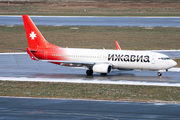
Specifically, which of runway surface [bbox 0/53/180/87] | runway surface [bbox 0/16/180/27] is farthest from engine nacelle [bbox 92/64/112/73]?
runway surface [bbox 0/16/180/27]

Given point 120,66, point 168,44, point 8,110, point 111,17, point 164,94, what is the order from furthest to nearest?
1. point 111,17
2. point 168,44
3. point 120,66
4. point 164,94
5. point 8,110

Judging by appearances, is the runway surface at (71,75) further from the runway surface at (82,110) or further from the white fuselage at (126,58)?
the runway surface at (82,110)

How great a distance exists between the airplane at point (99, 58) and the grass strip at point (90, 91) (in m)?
6.21

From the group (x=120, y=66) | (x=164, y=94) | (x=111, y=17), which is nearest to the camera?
(x=164, y=94)

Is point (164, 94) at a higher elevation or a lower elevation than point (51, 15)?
lower

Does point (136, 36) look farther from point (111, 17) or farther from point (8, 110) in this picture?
point (8, 110)

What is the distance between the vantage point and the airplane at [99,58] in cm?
4516

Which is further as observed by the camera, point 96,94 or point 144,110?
point 96,94

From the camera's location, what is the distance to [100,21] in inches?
4166

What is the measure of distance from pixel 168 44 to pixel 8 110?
51.1m

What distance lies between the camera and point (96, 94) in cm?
3566

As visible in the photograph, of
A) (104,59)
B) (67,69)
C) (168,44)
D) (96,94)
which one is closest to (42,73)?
(67,69)

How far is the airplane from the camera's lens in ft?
148

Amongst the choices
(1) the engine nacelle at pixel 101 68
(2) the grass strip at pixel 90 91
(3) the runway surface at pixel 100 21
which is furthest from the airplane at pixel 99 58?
(3) the runway surface at pixel 100 21
